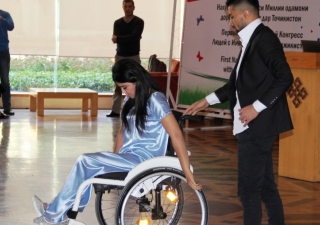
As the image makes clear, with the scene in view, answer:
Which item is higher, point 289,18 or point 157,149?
point 289,18

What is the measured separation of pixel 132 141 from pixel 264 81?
2.89ft

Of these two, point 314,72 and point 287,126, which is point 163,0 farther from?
point 287,126

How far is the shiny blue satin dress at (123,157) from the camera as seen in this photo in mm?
3729

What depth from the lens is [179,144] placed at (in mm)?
3656

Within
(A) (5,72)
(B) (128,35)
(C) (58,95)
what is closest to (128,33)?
(B) (128,35)

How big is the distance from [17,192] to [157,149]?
6.24 ft

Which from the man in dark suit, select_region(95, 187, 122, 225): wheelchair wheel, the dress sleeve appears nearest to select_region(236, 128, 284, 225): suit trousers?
the man in dark suit

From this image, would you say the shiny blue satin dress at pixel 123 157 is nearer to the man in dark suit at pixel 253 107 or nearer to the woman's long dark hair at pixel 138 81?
the woman's long dark hair at pixel 138 81

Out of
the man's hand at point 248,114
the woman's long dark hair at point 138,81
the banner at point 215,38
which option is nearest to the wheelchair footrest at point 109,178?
the woman's long dark hair at point 138,81

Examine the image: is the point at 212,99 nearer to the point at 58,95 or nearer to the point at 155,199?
the point at 155,199

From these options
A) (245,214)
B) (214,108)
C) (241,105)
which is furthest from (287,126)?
(214,108)

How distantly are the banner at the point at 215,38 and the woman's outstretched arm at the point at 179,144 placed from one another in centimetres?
471

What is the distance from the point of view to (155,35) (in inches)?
513

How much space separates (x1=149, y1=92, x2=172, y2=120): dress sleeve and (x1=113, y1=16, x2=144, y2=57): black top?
6.81 metres
